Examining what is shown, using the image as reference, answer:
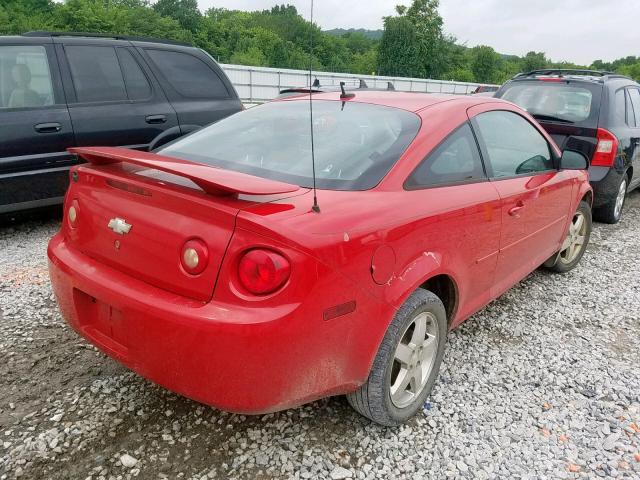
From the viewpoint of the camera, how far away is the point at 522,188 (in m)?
3.07

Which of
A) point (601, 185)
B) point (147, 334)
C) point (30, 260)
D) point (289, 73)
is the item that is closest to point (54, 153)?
point (30, 260)

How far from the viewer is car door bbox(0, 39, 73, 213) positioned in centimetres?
437

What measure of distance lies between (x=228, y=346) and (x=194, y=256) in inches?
13.5

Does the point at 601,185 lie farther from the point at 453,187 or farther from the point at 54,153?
the point at 54,153

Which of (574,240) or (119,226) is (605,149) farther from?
(119,226)

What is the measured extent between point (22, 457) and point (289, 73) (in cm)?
2289

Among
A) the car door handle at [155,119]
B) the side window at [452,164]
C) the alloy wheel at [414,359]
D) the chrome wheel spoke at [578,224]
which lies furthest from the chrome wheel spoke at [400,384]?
the car door handle at [155,119]

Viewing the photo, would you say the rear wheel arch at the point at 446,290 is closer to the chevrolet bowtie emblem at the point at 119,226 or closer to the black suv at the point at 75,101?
the chevrolet bowtie emblem at the point at 119,226

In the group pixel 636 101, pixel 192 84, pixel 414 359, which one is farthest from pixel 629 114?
pixel 414 359

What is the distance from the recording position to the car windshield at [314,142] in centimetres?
227

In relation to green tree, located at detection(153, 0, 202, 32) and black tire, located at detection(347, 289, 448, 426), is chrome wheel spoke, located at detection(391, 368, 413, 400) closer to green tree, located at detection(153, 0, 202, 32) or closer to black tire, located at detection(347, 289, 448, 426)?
black tire, located at detection(347, 289, 448, 426)

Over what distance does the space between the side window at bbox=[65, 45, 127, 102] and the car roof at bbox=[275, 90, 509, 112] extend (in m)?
2.62

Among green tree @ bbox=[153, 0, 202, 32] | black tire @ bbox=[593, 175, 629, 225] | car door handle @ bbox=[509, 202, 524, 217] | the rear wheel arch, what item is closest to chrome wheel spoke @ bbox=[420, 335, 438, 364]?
the rear wheel arch

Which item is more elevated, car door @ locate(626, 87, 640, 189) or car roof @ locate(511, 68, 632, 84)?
car roof @ locate(511, 68, 632, 84)
